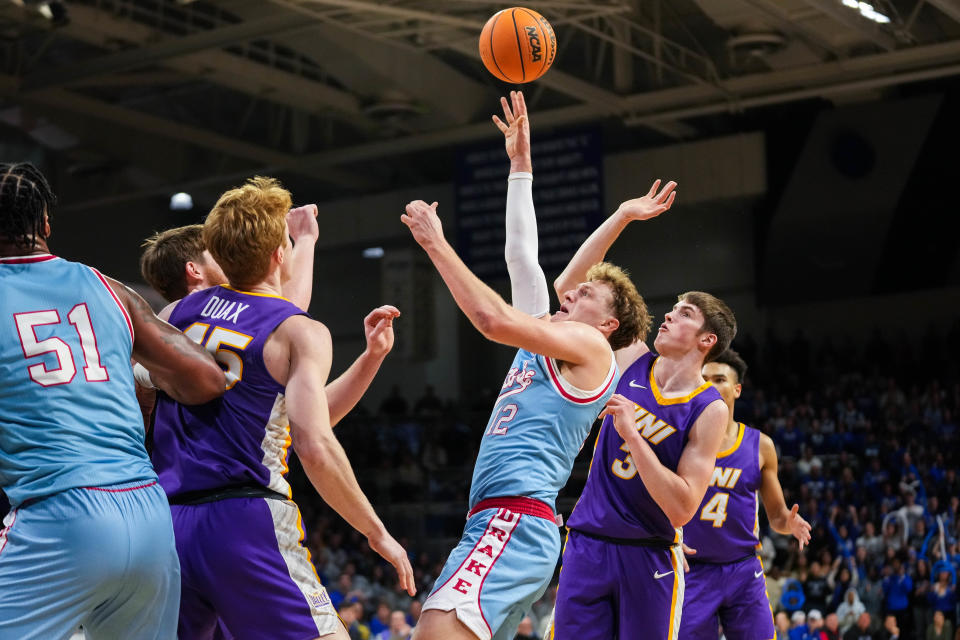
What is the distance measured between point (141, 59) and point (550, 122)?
7.50 metres

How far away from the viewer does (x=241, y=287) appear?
3.98 metres

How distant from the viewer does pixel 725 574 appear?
20.9 ft

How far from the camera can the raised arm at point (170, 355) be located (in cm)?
362

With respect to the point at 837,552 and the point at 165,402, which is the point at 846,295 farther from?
the point at 165,402

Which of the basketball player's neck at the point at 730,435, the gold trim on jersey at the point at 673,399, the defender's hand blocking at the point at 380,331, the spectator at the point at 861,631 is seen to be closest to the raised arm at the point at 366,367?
the defender's hand blocking at the point at 380,331

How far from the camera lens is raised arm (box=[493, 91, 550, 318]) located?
492cm

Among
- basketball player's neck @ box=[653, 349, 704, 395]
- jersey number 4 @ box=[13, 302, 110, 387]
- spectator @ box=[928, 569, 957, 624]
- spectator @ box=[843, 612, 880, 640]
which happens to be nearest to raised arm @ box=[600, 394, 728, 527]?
basketball player's neck @ box=[653, 349, 704, 395]

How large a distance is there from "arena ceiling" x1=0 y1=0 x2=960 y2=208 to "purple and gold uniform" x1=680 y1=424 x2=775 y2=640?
11.3m

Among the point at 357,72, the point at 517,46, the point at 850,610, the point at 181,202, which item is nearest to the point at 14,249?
the point at 517,46

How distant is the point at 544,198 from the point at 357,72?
423 cm

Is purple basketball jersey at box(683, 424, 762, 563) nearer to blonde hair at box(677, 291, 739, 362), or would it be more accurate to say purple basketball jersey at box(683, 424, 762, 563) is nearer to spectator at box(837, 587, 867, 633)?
blonde hair at box(677, 291, 739, 362)

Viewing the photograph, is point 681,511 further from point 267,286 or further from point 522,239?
point 267,286

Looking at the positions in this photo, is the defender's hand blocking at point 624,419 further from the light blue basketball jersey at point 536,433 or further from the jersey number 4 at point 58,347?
the jersey number 4 at point 58,347

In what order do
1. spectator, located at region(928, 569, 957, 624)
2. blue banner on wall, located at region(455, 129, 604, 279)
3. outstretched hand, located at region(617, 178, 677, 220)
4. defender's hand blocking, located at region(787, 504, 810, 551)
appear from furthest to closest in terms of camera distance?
blue banner on wall, located at region(455, 129, 604, 279) → spectator, located at region(928, 569, 957, 624) → defender's hand blocking, located at region(787, 504, 810, 551) → outstretched hand, located at region(617, 178, 677, 220)
